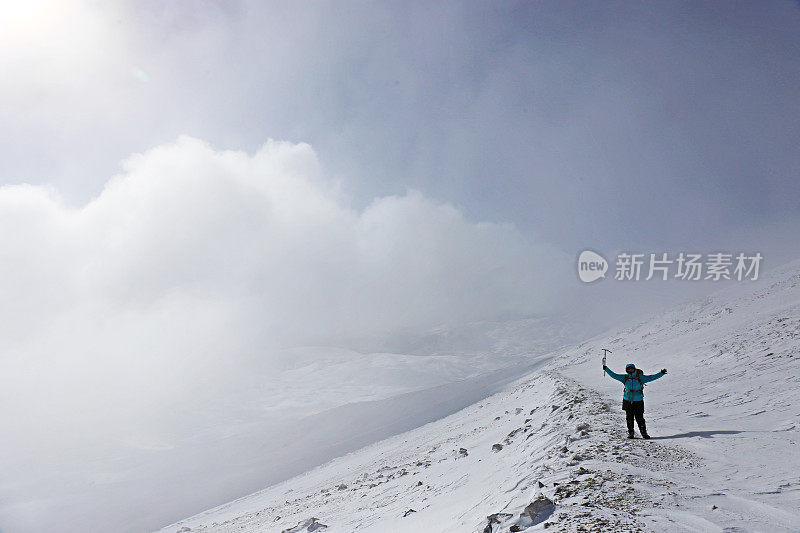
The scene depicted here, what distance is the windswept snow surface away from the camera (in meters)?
6.51

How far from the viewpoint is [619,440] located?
1070 centimetres

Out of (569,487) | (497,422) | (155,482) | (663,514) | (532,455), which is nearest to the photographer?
(663,514)

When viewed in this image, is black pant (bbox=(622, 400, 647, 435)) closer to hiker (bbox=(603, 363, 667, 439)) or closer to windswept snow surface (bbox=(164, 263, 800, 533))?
hiker (bbox=(603, 363, 667, 439))

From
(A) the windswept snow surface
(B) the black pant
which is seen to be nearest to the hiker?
(B) the black pant

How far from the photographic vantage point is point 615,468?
8219 mm

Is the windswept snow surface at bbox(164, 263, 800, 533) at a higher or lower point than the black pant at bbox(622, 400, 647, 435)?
lower

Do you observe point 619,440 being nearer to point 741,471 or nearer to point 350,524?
point 741,471

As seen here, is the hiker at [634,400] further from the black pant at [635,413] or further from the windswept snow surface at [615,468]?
the windswept snow surface at [615,468]

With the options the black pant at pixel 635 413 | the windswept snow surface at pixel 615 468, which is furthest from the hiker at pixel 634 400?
the windswept snow surface at pixel 615 468

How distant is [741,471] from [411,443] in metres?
23.9

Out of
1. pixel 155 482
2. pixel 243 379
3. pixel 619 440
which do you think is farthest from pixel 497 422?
pixel 243 379

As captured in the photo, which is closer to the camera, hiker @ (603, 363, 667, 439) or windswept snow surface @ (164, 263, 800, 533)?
windswept snow surface @ (164, 263, 800, 533)

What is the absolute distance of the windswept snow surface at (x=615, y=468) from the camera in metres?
6.51

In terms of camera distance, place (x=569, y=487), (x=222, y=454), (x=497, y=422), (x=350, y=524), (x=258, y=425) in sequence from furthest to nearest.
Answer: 1. (x=258, y=425)
2. (x=222, y=454)
3. (x=497, y=422)
4. (x=350, y=524)
5. (x=569, y=487)
